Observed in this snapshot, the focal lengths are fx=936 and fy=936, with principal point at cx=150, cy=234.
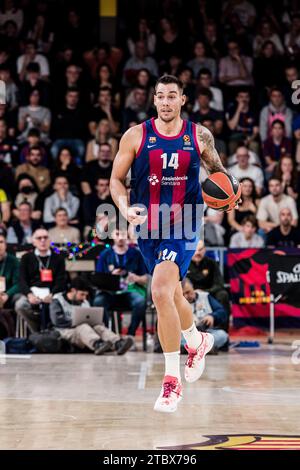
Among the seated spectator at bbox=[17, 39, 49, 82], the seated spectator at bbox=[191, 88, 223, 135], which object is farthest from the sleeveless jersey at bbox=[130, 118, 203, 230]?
the seated spectator at bbox=[17, 39, 49, 82]

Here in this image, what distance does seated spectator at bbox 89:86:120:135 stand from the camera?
1880cm

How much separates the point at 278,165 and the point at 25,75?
593 cm

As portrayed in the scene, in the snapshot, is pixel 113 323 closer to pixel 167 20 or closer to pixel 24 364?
pixel 24 364

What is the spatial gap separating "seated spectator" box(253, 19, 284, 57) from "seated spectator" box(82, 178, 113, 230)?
18.6ft

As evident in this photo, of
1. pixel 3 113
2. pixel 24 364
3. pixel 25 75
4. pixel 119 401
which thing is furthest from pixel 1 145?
pixel 119 401

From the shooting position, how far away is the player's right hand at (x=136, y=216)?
24.5 ft

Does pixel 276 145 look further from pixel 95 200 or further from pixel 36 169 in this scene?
pixel 36 169

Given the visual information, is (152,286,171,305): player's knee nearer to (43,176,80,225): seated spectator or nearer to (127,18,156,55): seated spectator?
(43,176,80,225): seated spectator

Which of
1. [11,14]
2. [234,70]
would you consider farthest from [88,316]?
[11,14]

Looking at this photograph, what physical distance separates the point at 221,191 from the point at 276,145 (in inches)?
418

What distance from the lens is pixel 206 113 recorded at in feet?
61.6

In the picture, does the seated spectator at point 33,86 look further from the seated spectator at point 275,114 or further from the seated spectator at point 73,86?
the seated spectator at point 275,114

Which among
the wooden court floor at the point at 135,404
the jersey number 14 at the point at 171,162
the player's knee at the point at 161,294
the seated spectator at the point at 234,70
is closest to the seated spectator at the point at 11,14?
the seated spectator at the point at 234,70

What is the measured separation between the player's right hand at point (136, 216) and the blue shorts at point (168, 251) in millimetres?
558
